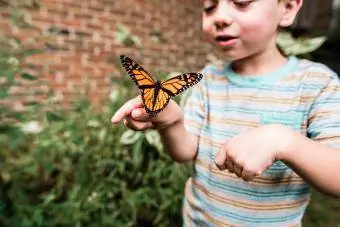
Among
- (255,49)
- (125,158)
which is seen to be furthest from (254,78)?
(125,158)

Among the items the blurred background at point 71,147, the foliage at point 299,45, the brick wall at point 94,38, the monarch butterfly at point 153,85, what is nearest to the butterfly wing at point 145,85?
the monarch butterfly at point 153,85

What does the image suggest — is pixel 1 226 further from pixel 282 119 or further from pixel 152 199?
pixel 282 119

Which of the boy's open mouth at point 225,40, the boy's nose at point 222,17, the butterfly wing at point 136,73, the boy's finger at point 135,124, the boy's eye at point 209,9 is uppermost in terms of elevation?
the boy's eye at point 209,9

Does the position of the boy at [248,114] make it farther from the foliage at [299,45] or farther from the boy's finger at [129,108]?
the foliage at [299,45]

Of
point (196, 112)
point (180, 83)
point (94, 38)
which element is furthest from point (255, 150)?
point (94, 38)

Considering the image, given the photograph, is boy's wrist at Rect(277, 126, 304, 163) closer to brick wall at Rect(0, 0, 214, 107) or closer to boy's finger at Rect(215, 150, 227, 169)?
boy's finger at Rect(215, 150, 227, 169)

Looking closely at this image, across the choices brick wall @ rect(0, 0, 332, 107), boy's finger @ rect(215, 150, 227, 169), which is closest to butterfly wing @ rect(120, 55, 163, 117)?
boy's finger @ rect(215, 150, 227, 169)

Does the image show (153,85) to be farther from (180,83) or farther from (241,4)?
(241,4)
